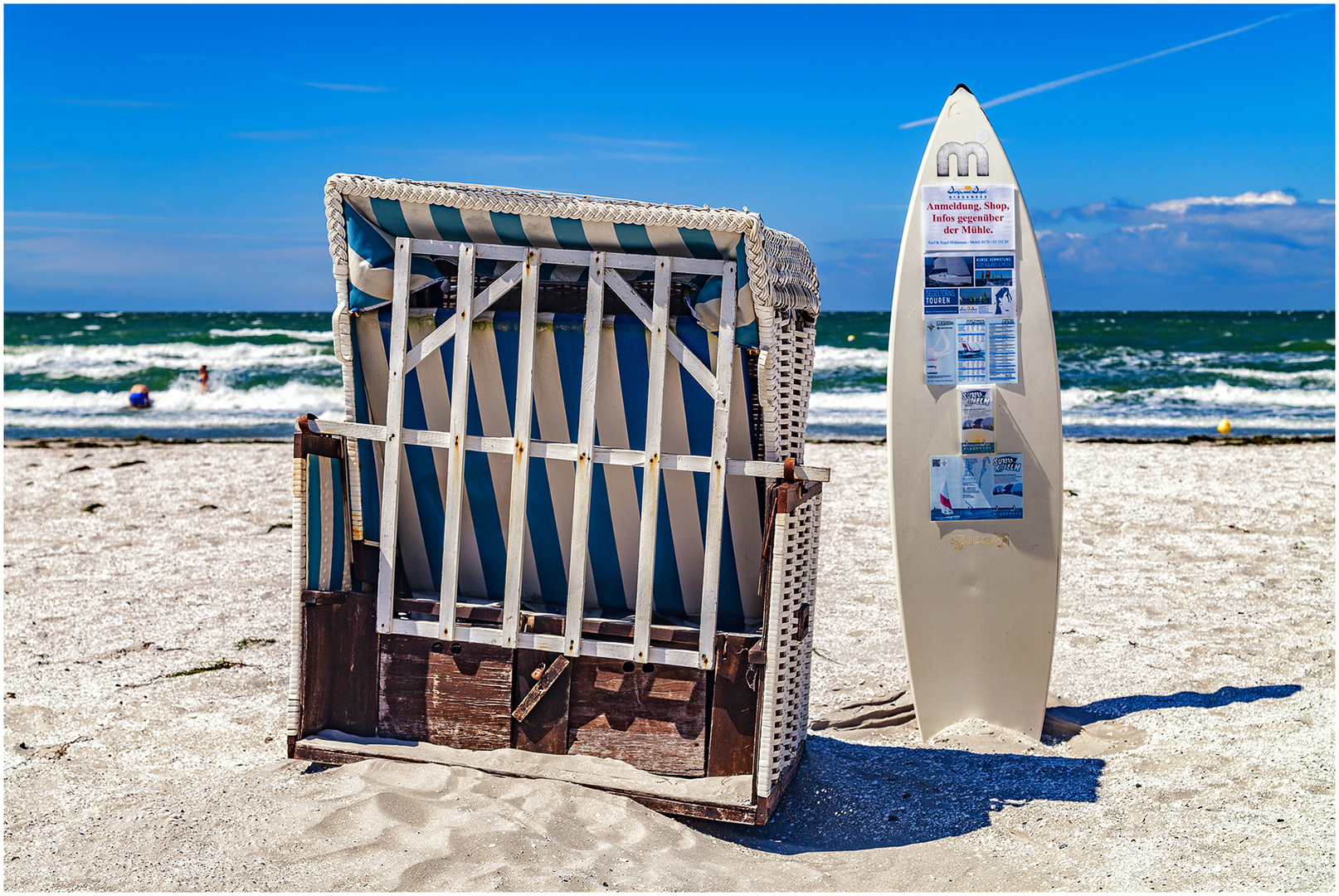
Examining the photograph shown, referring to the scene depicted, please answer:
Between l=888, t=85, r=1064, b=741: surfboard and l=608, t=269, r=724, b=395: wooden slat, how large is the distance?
1166 mm

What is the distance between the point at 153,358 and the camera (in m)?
24.9

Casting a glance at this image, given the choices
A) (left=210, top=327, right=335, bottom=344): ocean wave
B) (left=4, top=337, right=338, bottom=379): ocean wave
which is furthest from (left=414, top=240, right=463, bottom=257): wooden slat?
(left=210, top=327, right=335, bottom=344): ocean wave

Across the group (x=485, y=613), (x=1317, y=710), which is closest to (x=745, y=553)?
(x=485, y=613)

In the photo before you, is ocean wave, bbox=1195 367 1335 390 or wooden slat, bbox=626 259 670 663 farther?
ocean wave, bbox=1195 367 1335 390

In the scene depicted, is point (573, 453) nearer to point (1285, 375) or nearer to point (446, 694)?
point (446, 694)

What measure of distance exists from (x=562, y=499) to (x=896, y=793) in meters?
1.53

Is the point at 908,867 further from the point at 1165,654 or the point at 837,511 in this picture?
the point at 837,511

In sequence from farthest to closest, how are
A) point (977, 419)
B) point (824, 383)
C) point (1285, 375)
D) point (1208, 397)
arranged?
1. point (1285, 375)
2. point (824, 383)
3. point (1208, 397)
4. point (977, 419)

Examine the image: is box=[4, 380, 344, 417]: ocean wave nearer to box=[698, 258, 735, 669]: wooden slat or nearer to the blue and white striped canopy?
the blue and white striped canopy

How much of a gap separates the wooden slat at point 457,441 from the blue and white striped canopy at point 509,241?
10 centimetres

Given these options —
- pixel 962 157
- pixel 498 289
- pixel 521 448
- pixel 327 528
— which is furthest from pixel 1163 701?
pixel 327 528

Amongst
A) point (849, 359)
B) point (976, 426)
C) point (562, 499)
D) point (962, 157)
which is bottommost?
point (562, 499)

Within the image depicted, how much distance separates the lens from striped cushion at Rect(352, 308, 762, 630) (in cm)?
312

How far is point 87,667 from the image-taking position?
14.4 feet
